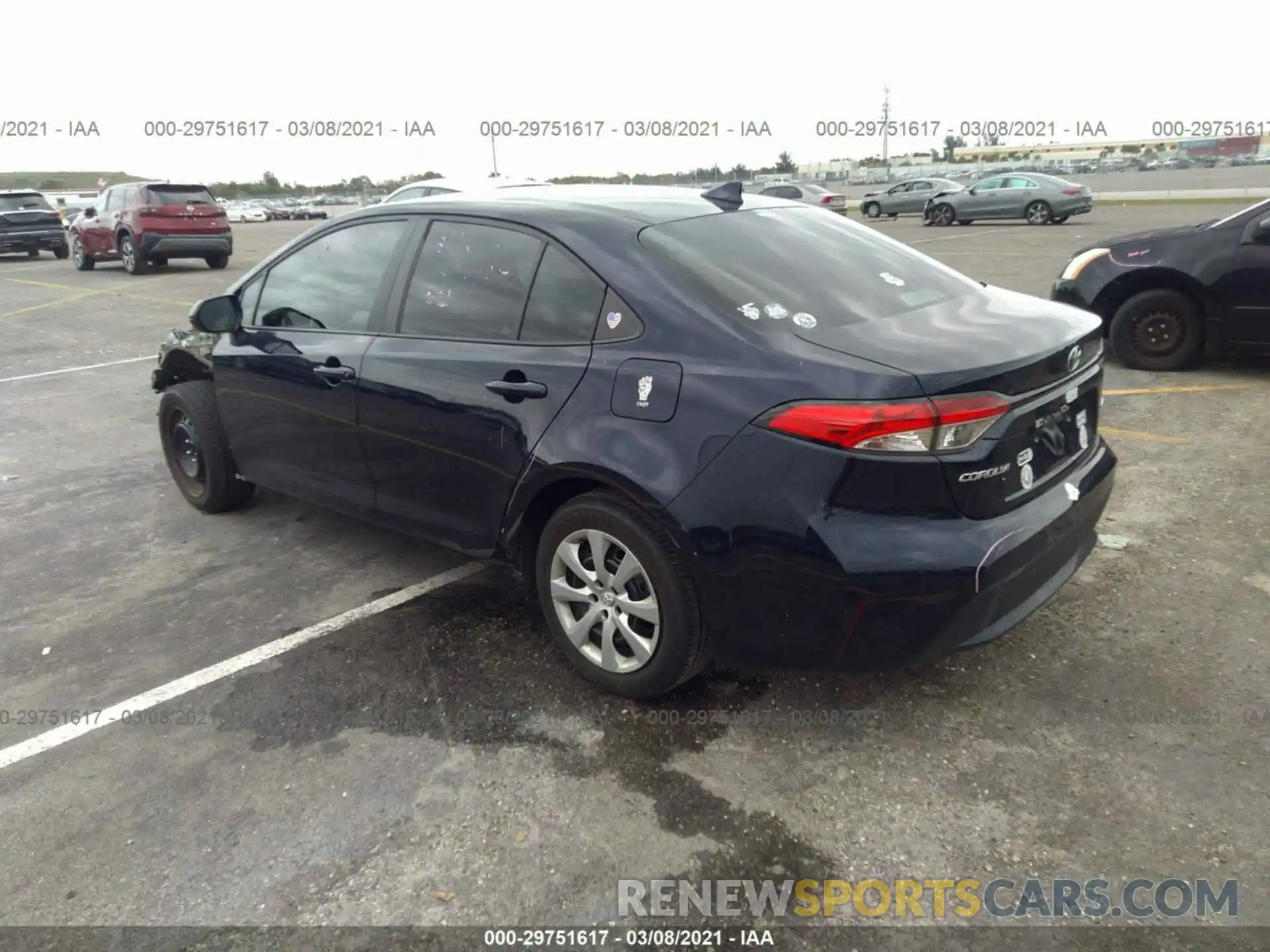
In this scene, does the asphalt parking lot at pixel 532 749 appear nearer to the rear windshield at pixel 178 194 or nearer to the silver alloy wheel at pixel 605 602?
the silver alloy wheel at pixel 605 602

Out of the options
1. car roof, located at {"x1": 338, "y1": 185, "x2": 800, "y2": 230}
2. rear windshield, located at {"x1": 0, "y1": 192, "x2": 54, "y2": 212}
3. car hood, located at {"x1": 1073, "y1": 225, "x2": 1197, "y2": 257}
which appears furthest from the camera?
rear windshield, located at {"x1": 0, "y1": 192, "x2": 54, "y2": 212}

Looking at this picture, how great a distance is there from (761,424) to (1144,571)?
2281mm

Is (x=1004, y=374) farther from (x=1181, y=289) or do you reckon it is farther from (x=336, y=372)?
(x=1181, y=289)

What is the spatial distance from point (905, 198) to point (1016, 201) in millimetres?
7781

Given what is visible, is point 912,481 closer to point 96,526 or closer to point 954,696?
point 954,696

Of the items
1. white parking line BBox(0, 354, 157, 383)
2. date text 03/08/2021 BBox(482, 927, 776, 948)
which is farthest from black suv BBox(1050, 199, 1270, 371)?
white parking line BBox(0, 354, 157, 383)

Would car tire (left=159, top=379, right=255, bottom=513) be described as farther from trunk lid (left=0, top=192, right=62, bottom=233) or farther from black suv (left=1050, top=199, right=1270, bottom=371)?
trunk lid (left=0, top=192, right=62, bottom=233)

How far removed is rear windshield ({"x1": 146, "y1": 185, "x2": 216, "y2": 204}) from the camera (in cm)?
1755

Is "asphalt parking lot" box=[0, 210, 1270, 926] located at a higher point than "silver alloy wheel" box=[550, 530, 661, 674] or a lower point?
lower

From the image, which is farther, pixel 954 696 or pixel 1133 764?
pixel 954 696

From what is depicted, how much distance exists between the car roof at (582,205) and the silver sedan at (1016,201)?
24.9 m

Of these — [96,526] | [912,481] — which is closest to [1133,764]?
[912,481]

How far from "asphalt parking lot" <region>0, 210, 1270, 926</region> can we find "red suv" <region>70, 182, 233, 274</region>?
585 inches

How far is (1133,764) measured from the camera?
9.04 ft
